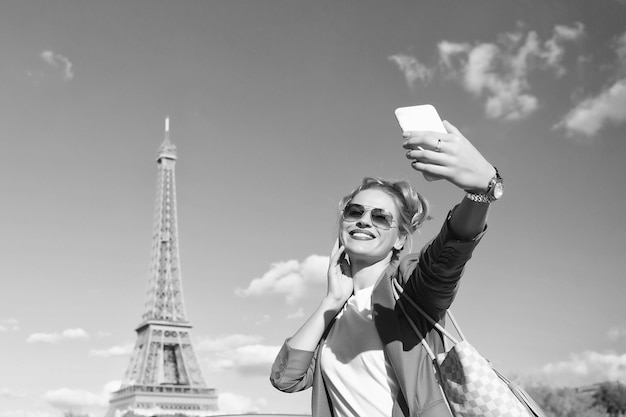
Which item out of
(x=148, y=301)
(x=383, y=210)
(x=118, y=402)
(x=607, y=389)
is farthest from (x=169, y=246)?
(x=383, y=210)

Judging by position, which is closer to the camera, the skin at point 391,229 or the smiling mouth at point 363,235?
the skin at point 391,229

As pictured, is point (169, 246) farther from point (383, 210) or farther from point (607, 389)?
point (383, 210)

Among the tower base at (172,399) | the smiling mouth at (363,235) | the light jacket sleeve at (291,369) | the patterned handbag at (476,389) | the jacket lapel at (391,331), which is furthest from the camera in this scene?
the tower base at (172,399)

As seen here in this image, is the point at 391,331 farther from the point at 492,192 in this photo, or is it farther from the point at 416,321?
the point at 492,192

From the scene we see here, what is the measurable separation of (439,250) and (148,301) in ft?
174

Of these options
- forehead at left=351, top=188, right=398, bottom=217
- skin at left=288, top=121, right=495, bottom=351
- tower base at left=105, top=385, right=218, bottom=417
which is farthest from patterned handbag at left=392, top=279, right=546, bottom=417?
tower base at left=105, top=385, right=218, bottom=417

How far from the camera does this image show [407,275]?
84.3 inches

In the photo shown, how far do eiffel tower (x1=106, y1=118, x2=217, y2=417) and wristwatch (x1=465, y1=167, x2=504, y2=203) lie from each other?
4433 cm

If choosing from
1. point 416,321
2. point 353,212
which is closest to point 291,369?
point 416,321

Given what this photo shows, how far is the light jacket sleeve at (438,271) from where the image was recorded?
1894 millimetres

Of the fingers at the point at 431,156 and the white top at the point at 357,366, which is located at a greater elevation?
the fingers at the point at 431,156

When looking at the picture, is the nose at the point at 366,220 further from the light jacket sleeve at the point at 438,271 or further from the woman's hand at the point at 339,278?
the light jacket sleeve at the point at 438,271

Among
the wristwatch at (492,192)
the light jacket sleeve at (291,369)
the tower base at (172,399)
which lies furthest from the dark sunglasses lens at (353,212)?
the tower base at (172,399)

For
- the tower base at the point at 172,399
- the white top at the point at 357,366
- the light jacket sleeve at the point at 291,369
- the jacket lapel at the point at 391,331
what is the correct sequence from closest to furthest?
the jacket lapel at the point at 391,331, the white top at the point at 357,366, the light jacket sleeve at the point at 291,369, the tower base at the point at 172,399
